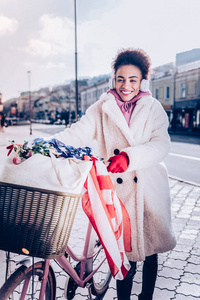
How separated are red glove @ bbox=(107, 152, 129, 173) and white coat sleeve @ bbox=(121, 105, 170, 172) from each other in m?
0.06

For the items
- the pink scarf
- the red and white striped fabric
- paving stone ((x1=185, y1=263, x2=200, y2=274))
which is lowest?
paving stone ((x1=185, y1=263, x2=200, y2=274))

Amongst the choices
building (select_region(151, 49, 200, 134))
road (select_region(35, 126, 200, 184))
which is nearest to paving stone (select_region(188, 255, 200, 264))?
road (select_region(35, 126, 200, 184))

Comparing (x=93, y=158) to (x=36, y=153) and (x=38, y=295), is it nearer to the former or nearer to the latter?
(x=36, y=153)

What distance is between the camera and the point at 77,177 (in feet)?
4.84

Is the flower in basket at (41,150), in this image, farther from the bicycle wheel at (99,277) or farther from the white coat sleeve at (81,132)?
the bicycle wheel at (99,277)

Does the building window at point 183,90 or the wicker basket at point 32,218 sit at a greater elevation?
the building window at point 183,90

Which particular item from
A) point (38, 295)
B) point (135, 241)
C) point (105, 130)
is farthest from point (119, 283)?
point (105, 130)

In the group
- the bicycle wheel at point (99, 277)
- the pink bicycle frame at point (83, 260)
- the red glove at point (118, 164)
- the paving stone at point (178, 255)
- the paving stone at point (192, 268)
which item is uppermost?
the red glove at point (118, 164)

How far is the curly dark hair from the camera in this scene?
2.30 m

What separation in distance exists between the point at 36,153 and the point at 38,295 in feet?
2.90

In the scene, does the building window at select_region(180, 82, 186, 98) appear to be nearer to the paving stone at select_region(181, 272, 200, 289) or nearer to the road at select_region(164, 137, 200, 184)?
the road at select_region(164, 137, 200, 184)

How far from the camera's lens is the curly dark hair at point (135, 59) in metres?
2.30

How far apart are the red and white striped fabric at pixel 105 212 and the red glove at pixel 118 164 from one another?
78 millimetres

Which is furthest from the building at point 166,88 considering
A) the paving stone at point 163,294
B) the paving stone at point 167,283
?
the paving stone at point 163,294
